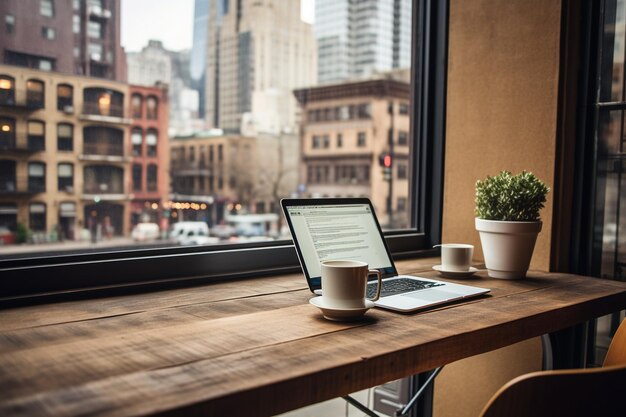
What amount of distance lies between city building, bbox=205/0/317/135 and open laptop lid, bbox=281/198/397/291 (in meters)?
8.03

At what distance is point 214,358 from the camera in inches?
31.9

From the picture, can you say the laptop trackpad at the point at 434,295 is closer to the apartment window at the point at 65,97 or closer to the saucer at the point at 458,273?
the saucer at the point at 458,273

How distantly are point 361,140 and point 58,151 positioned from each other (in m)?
23.1

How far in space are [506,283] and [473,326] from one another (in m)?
0.53

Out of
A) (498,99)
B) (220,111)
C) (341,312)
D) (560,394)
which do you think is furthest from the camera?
(220,111)

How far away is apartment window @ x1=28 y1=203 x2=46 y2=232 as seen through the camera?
1675 mm

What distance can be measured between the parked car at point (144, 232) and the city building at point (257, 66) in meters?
6.04

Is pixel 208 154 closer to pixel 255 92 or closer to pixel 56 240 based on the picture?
pixel 255 92

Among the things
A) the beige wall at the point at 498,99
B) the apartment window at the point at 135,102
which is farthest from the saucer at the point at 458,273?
the apartment window at the point at 135,102

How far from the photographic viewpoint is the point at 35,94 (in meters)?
1.55

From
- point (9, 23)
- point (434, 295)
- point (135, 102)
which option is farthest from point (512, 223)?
point (135, 102)

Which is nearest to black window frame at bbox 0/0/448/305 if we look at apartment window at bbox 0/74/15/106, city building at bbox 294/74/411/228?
apartment window at bbox 0/74/15/106

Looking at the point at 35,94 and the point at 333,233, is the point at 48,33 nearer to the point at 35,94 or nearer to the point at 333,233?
the point at 35,94

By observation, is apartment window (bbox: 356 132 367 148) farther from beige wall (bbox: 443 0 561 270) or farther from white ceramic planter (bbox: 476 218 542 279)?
white ceramic planter (bbox: 476 218 542 279)
